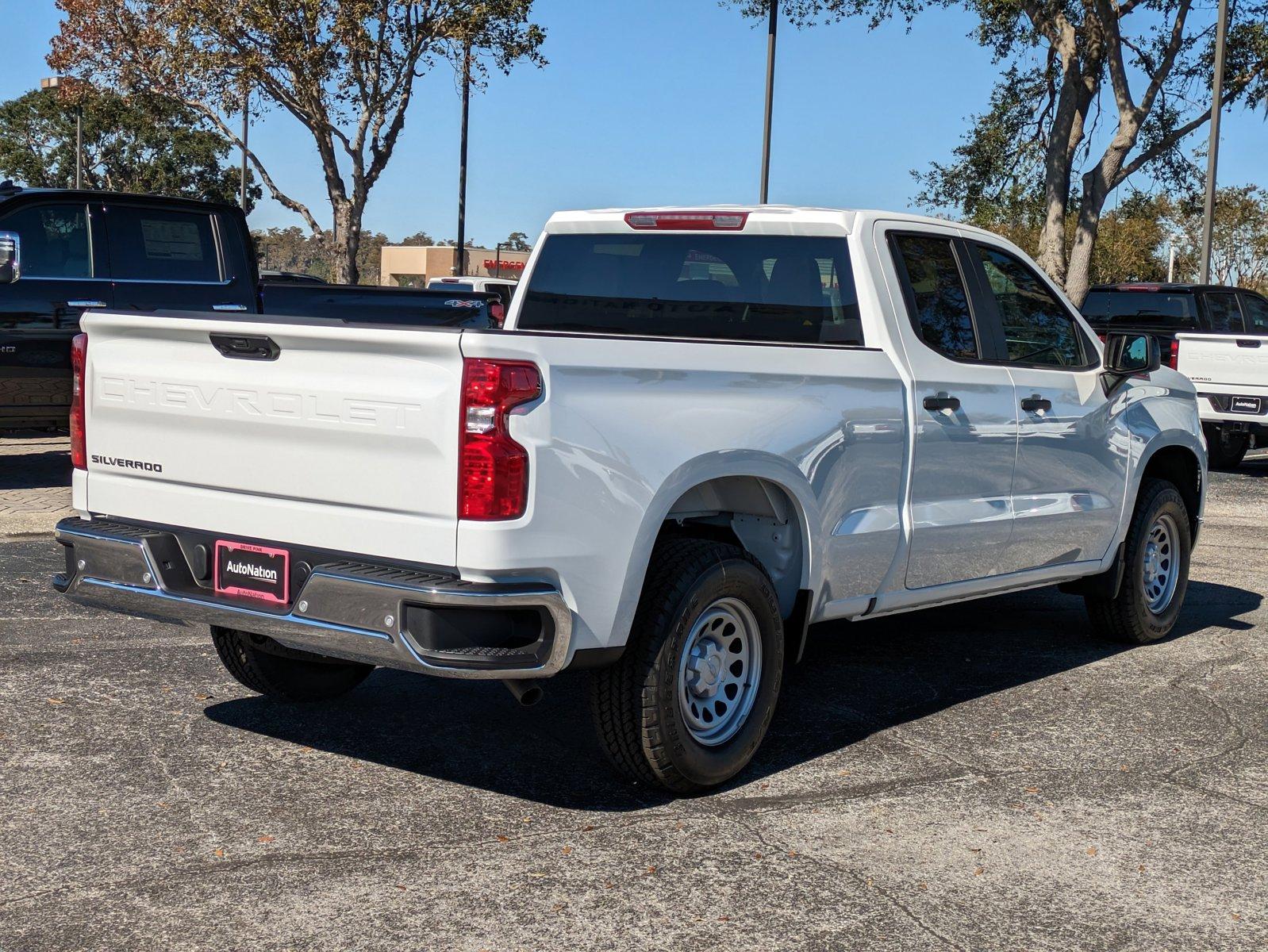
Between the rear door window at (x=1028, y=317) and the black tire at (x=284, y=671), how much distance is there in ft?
10.0

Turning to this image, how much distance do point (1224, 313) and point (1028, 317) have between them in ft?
41.0

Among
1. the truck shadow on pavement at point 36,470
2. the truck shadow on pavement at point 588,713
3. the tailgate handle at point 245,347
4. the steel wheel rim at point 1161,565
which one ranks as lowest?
the truck shadow on pavement at point 36,470

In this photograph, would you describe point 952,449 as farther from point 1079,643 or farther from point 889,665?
point 1079,643

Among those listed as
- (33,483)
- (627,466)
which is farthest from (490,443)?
(33,483)

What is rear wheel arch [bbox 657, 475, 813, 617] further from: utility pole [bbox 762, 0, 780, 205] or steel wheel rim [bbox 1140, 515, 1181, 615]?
utility pole [bbox 762, 0, 780, 205]

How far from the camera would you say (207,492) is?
4.85m

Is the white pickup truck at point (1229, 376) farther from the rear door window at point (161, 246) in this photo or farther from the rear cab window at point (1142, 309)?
the rear door window at point (161, 246)

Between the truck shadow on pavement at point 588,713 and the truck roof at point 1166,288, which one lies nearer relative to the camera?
the truck shadow on pavement at point 588,713

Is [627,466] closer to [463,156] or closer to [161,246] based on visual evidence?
[161,246]

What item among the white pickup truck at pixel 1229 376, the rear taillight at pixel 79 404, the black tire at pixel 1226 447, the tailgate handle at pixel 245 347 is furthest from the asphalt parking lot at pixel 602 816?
the black tire at pixel 1226 447

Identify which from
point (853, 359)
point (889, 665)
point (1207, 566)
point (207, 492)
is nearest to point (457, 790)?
point (207, 492)

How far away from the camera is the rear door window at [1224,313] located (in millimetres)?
17781

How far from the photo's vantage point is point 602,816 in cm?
485

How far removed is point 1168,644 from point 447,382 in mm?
4907
